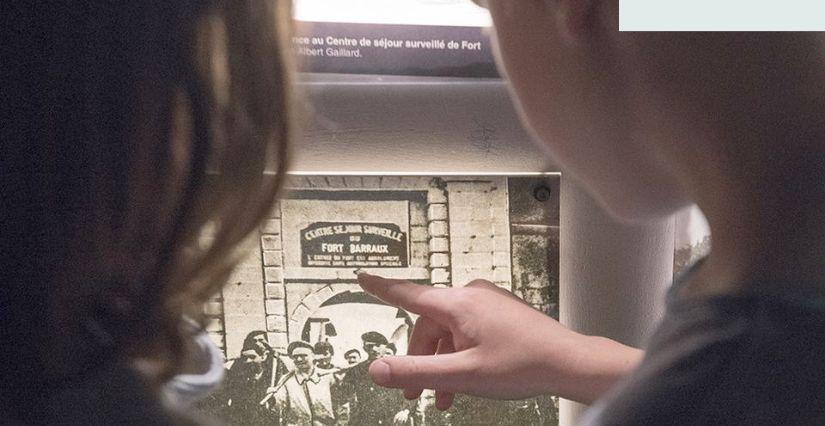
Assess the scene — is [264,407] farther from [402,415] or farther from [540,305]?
[540,305]

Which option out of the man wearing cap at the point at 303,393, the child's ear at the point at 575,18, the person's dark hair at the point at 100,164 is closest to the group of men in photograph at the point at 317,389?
the man wearing cap at the point at 303,393

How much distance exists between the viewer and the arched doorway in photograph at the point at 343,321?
0.79 metres

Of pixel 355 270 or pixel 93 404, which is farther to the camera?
pixel 355 270

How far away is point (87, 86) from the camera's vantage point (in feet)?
1.69

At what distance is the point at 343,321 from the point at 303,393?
9 cm

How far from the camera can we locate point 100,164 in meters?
0.52

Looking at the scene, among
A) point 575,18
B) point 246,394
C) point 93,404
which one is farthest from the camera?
point 246,394

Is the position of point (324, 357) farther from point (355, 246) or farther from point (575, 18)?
point (575, 18)

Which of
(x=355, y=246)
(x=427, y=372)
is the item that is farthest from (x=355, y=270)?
(x=427, y=372)

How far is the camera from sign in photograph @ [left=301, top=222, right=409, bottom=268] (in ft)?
2.55

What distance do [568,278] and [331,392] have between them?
29 centimetres

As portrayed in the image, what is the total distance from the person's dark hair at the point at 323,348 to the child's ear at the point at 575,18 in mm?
398

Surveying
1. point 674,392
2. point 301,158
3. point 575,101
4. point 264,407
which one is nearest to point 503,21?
point 575,101

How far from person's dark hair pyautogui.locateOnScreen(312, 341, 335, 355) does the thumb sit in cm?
5
